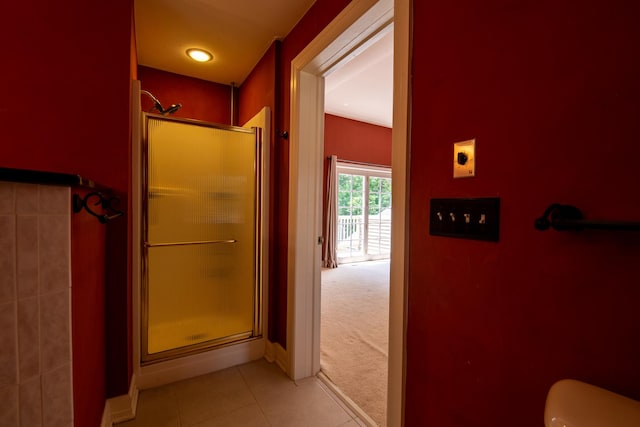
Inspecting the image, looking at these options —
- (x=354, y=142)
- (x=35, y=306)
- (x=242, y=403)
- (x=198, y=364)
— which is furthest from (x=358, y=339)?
(x=354, y=142)

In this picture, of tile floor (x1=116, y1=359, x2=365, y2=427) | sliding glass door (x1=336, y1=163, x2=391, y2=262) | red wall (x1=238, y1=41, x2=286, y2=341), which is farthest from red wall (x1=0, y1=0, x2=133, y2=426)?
sliding glass door (x1=336, y1=163, x2=391, y2=262)

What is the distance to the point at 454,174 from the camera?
2.93 feet

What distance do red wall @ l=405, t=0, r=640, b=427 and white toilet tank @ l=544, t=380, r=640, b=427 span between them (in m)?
0.12

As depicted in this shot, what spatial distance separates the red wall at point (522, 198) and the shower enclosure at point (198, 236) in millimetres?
1433

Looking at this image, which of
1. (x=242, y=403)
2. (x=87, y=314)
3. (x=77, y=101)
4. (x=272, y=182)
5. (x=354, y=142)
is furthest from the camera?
(x=354, y=142)

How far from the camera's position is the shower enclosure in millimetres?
1827

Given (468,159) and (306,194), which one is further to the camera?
(306,194)

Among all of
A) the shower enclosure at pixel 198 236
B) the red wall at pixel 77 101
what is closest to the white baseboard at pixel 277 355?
the shower enclosure at pixel 198 236

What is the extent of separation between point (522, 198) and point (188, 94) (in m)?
2.93

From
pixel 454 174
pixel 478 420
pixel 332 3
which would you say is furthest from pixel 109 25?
pixel 478 420

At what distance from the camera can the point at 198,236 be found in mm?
1970

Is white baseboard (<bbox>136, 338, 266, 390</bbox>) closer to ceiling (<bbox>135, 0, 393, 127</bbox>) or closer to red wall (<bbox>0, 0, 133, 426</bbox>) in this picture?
red wall (<bbox>0, 0, 133, 426</bbox>)

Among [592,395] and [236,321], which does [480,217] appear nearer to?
[592,395]

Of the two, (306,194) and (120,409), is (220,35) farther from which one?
(120,409)
